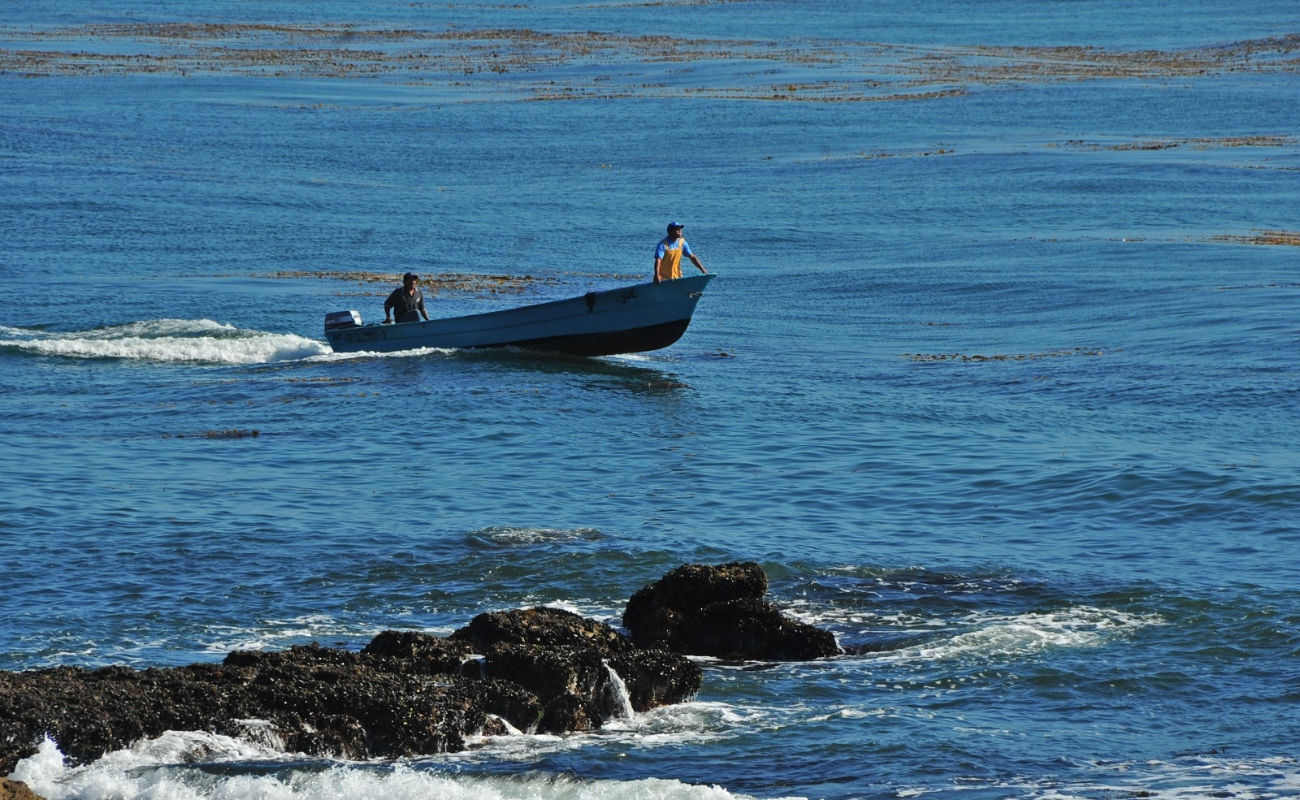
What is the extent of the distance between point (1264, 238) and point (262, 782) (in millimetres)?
33394

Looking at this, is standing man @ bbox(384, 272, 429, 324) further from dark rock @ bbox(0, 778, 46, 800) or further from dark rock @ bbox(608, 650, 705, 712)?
dark rock @ bbox(0, 778, 46, 800)

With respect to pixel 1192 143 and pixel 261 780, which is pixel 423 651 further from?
pixel 1192 143

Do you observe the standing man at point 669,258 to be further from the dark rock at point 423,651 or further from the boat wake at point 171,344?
the dark rock at point 423,651

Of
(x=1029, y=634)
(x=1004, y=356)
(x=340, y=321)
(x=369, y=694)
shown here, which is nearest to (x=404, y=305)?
(x=340, y=321)

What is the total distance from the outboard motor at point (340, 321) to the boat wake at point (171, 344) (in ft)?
2.12

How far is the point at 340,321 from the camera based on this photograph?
2922 centimetres

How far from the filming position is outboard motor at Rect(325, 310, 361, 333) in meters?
29.2

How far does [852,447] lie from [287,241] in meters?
22.9

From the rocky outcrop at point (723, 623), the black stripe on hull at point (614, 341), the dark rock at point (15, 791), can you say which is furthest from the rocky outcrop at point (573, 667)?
the black stripe on hull at point (614, 341)

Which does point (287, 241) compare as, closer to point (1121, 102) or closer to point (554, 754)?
point (554, 754)

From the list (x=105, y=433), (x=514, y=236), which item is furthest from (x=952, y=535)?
(x=514, y=236)

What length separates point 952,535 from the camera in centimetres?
1802

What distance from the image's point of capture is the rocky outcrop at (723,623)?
45.3 feet

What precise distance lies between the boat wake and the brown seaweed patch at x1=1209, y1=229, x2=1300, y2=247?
70.6 ft
